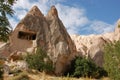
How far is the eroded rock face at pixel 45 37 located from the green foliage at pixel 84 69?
1.28 m

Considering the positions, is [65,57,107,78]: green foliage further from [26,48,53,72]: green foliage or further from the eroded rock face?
[26,48,53,72]: green foliage

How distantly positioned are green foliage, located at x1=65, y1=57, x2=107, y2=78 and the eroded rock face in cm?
128

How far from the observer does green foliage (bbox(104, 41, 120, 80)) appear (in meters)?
22.6

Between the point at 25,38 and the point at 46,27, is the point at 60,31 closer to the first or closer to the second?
A: the point at 46,27

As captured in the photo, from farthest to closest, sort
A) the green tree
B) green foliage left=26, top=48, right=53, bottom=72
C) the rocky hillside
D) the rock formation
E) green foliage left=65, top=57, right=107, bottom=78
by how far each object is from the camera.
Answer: the rocky hillside
the rock formation
green foliage left=65, top=57, right=107, bottom=78
green foliage left=26, top=48, right=53, bottom=72
the green tree

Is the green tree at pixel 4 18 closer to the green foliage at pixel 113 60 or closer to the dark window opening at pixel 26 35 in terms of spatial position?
the green foliage at pixel 113 60

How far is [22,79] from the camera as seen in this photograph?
22.8 metres

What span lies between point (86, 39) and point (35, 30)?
20560 millimetres

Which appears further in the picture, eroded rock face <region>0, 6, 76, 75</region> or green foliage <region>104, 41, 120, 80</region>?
eroded rock face <region>0, 6, 76, 75</region>

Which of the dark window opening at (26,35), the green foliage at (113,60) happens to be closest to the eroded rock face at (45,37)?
the dark window opening at (26,35)

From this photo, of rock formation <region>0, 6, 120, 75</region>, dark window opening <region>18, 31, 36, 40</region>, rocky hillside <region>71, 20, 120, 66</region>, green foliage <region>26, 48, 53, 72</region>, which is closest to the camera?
green foliage <region>26, 48, 53, 72</region>

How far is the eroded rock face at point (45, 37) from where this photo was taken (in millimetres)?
35094

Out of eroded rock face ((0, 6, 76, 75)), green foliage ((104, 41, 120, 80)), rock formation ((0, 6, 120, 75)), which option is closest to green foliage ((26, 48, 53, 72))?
rock formation ((0, 6, 120, 75))

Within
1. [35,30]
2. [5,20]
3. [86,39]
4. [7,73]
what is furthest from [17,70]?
[86,39]
